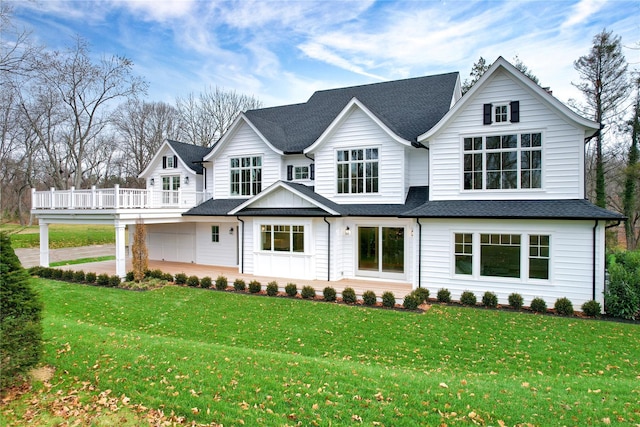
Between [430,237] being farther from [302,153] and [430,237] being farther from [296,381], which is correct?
[296,381]

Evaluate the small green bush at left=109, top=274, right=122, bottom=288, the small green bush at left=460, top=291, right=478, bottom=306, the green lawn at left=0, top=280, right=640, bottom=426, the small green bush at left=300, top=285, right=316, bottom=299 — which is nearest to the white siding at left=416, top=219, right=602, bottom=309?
the small green bush at left=460, top=291, right=478, bottom=306

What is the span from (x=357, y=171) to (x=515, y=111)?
615 centimetres

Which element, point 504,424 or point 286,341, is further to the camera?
point 286,341

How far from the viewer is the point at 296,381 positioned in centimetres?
565

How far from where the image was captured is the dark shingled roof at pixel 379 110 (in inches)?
653

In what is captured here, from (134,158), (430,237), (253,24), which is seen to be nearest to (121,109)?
(134,158)

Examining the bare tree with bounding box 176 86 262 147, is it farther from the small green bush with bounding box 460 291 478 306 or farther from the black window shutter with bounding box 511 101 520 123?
the small green bush with bounding box 460 291 478 306

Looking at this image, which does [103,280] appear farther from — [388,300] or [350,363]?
[350,363]

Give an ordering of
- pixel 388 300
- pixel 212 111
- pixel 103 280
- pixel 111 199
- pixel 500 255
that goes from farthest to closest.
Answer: pixel 212 111 → pixel 111 199 → pixel 103 280 → pixel 500 255 → pixel 388 300

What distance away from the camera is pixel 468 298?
38.5ft

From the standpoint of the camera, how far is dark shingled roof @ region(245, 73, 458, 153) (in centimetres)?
1658

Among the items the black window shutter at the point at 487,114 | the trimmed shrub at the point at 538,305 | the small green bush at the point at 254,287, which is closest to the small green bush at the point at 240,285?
the small green bush at the point at 254,287

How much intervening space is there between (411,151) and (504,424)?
39.4ft

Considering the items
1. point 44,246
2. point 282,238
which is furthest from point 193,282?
point 44,246
